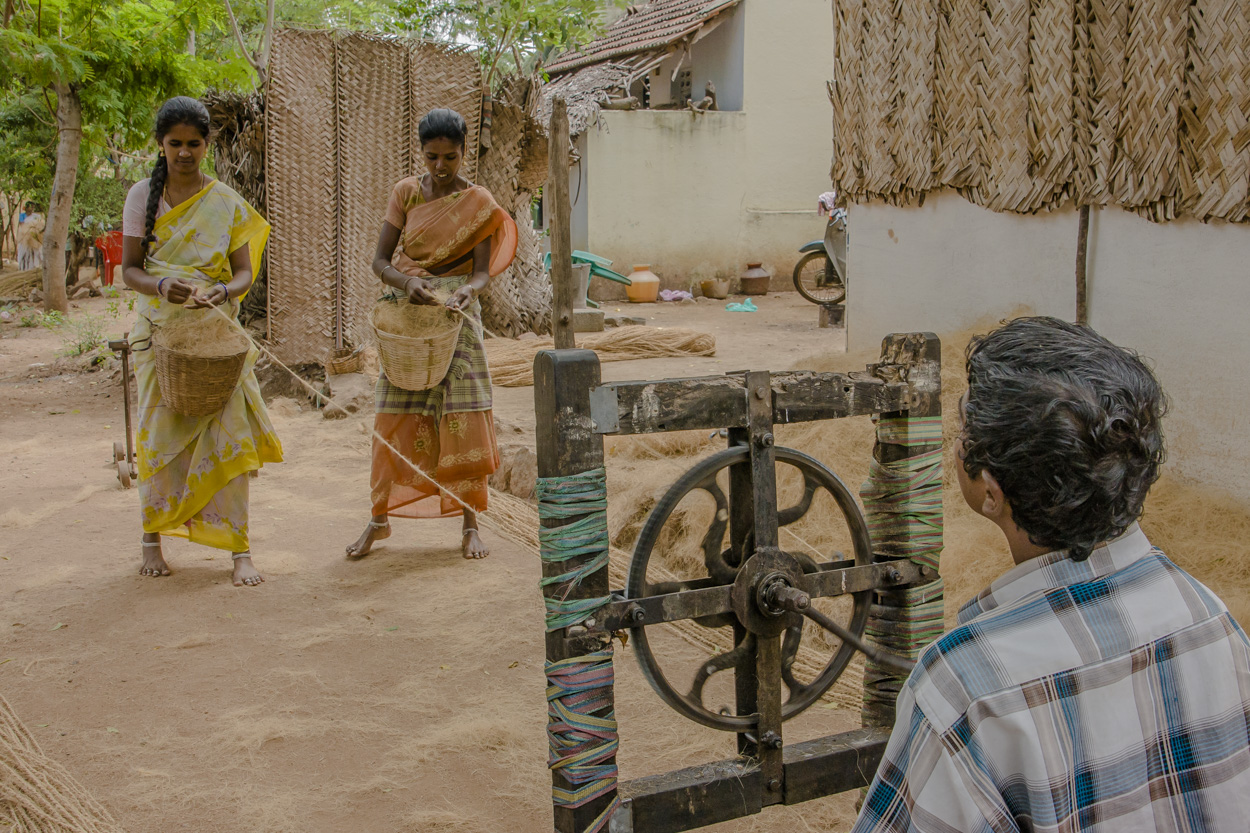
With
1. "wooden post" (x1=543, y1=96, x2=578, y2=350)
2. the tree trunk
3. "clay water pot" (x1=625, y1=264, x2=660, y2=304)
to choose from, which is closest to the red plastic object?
the tree trunk

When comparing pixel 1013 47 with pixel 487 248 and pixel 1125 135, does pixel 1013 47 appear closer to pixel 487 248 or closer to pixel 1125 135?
pixel 1125 135

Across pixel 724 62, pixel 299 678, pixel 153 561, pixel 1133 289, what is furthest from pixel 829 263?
pixel 299 678

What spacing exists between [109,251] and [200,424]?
14.9 m

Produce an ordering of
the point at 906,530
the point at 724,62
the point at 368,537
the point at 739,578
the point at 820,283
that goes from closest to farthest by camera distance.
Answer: the point at 739,578 < the point at 906,530 < the point at 368,537 < the point at 820,283 < the point at 724,62

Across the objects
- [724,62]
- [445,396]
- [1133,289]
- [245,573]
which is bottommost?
[245,573]

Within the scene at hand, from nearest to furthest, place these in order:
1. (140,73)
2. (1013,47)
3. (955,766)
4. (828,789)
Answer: (955,766), (828,789), (1013,47), (140,73)

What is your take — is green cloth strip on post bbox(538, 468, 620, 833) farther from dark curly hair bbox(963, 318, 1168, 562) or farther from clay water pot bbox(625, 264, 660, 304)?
clay water pot bbox(625, 264, 660, 304)

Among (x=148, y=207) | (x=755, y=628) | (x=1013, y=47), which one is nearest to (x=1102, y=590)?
(x=755, y=628)

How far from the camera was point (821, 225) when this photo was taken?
51.6ft

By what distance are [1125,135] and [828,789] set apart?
3.17 meters

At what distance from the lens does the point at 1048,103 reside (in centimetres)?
443

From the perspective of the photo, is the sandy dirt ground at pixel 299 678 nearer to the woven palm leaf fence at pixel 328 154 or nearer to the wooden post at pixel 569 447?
the wooden post at pixel 569 447

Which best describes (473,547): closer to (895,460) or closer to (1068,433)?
(895,460)

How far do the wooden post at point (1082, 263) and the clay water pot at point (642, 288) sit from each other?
1004cm
